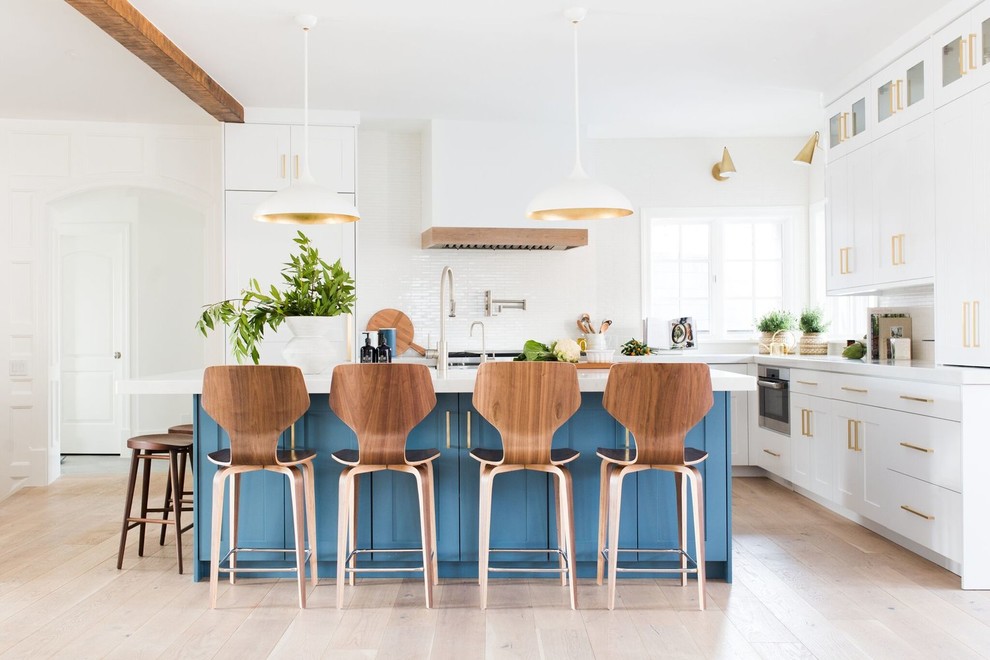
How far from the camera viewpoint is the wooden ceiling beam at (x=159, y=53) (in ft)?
11.5

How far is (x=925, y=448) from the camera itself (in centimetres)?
361

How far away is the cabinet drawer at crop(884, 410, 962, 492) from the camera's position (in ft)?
11.2

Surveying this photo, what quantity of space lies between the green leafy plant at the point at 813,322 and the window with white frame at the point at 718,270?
85 cm

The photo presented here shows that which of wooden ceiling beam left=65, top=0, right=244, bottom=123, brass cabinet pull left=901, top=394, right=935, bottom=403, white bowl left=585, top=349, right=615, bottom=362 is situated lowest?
brass cabinet pull left=901, top=394, right=935, bottom=403

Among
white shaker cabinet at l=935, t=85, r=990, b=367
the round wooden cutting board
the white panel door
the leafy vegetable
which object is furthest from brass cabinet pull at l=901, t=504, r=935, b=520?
the white panel door

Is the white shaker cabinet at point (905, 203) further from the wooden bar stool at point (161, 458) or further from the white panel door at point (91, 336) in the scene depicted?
the white panel door at point (91, 336)

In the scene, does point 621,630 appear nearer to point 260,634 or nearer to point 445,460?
point 445,460

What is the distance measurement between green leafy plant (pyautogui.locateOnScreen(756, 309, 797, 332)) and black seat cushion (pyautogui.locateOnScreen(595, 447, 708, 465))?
3011 millimetres

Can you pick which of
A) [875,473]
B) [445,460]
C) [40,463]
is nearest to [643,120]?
[875,473]

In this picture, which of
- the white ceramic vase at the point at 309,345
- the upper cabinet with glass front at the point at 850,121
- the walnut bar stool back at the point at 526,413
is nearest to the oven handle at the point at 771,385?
the upper cabinet with glass front at the point at 850,121

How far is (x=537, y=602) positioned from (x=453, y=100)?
3400 millimetres

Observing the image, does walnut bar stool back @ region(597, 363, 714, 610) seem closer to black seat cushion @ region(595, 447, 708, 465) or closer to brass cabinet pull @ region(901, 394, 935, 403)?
black seat cushion @ region(595, 447, 708, 465)

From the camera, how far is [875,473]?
4.11 m

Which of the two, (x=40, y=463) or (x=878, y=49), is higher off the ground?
(x=878, y=49)
